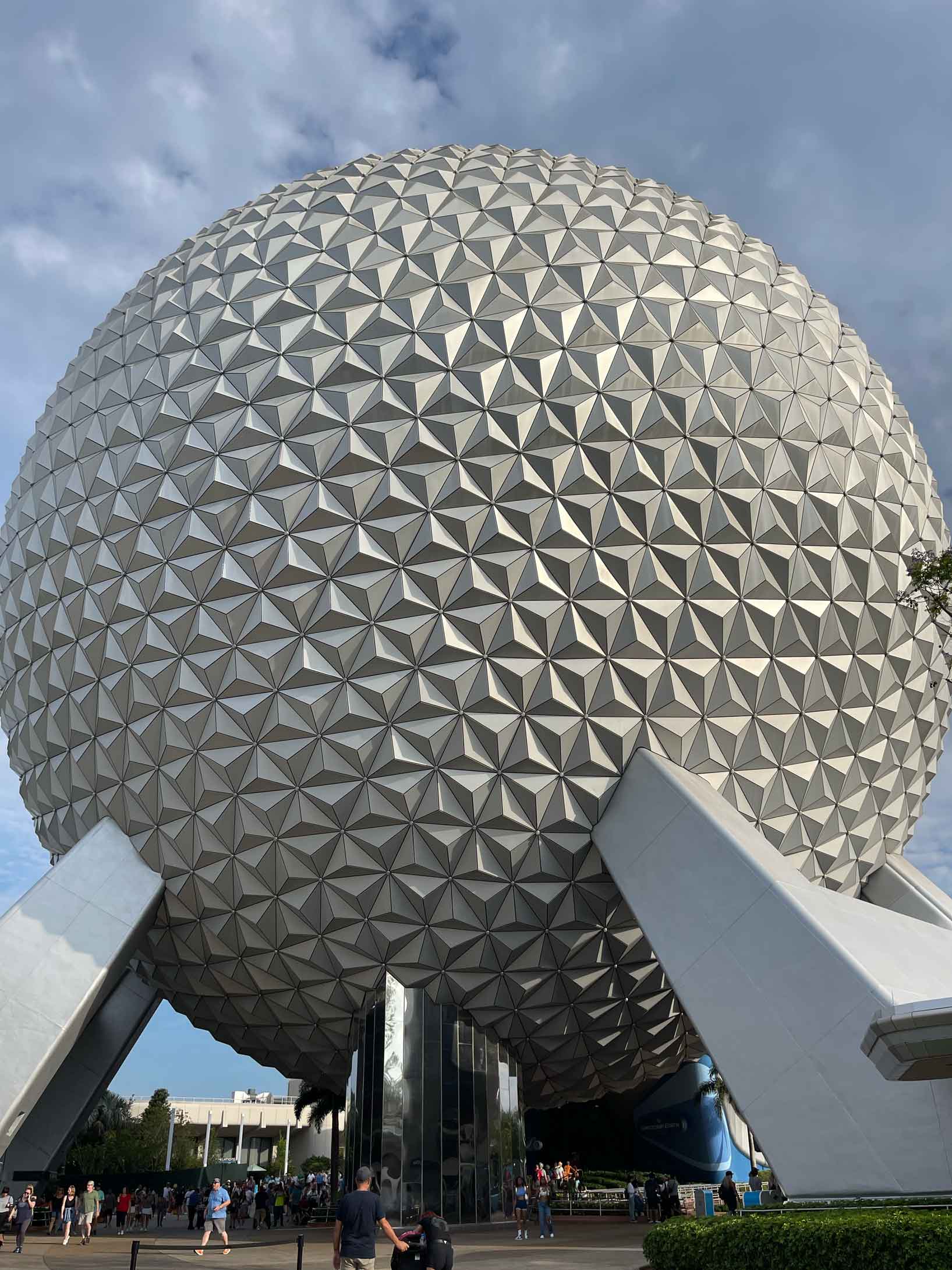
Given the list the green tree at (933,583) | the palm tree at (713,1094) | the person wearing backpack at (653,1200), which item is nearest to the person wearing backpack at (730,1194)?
the person wearing backpack at (653,1200)

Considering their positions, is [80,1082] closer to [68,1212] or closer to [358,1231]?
[68,1212]

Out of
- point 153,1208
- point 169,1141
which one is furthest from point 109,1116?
point 153,1208

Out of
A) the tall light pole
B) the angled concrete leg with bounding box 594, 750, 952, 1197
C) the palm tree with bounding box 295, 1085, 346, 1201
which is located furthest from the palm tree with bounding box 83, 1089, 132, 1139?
the angled concrete leg with bounding box 594, 750, 952, 1197

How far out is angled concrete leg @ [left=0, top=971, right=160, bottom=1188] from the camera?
2095 centimetres

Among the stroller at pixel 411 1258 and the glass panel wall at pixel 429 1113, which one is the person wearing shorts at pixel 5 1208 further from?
the stroller at pixel 411 1258

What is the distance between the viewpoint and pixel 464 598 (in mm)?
17766

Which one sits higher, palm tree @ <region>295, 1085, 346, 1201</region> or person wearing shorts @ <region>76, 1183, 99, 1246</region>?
palm tree @ <region>295, 1085, 346, 1201</region>

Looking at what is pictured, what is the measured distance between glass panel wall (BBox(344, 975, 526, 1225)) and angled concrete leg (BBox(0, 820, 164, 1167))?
5.31 meters

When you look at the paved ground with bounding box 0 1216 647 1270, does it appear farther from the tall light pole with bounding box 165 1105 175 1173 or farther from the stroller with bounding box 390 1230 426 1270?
the tall light pole with bounding box 165 1105 175 1173

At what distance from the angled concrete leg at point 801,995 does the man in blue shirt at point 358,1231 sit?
5.97m

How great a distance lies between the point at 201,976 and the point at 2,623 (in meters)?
9.75

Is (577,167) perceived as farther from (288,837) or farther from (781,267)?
(288,837)

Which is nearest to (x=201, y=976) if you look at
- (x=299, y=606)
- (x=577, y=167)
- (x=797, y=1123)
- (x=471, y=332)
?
(x=299, y=606)

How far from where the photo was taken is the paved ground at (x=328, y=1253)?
1290 centimetres
